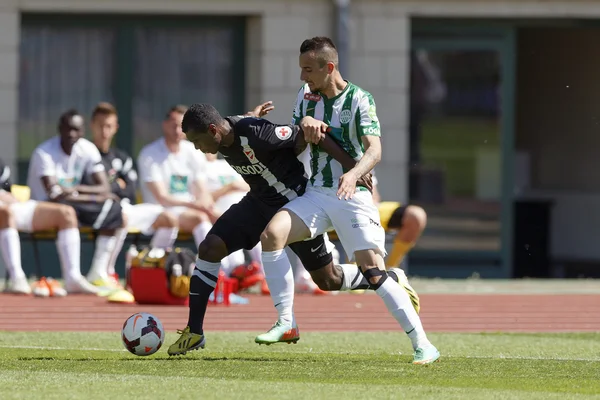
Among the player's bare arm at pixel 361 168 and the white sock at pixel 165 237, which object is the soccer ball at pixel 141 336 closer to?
the player's bare arm at pixel 361 168

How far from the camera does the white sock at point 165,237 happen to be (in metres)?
14.0

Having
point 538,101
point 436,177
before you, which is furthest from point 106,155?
point 538,101

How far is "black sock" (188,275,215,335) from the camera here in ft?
27.9

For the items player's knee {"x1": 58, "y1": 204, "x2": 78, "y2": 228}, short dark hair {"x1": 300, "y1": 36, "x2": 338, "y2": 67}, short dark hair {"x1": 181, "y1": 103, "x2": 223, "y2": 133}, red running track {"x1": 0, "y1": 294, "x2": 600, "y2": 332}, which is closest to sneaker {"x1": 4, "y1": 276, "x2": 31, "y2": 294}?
red running track {"x1": 0, "y1": 294, "x2": 600, "y2": 332}

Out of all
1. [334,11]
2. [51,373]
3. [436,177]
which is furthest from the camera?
[436,177]

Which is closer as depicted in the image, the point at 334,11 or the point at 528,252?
the point at 334,11

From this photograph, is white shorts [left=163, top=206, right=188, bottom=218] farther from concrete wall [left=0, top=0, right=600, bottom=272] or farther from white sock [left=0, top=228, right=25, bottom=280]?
concrete wall [left=0, top=0, right=600, bottom=272]

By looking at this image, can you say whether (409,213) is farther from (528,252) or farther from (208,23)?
(528,252)

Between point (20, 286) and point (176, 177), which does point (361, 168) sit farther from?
point (176, 177)

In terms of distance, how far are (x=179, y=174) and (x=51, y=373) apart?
696 centimetres

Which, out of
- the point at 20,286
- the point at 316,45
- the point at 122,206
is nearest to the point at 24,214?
the point at 20,286

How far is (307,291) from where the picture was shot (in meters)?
14.0

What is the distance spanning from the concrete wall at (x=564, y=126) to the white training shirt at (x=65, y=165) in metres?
8.33

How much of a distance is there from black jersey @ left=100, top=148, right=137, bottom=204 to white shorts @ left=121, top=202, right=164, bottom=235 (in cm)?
32
